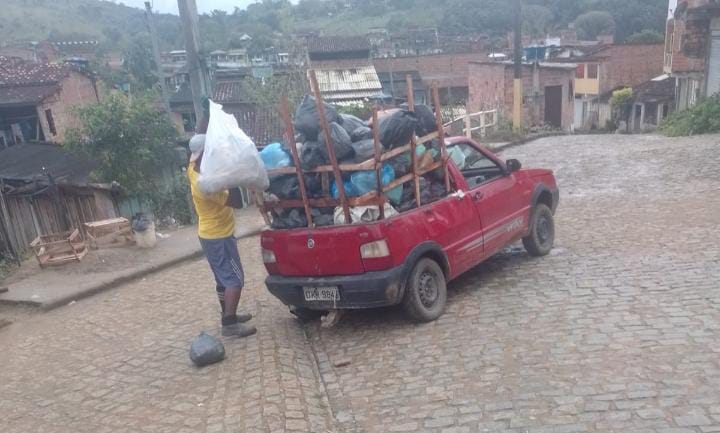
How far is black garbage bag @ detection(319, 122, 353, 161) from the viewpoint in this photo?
5172 millimetres

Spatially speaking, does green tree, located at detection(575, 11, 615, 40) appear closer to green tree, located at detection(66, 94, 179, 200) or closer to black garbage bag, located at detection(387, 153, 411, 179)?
green tree, located at detection(66, 94, 179, 200)

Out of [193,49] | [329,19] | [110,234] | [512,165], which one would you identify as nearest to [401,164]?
[512,165]

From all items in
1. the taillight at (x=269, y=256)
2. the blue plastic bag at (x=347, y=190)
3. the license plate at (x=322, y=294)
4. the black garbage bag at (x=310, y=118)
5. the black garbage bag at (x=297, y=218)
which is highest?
the black garbage bag at (x=310, y=118)

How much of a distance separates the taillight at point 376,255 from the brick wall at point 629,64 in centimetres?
4387

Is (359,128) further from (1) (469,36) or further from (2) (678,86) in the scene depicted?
(1) (469,36)

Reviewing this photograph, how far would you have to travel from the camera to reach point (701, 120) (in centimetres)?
1784

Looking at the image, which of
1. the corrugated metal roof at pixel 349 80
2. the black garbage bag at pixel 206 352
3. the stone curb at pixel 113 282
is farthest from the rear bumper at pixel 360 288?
the corrugated metal roof at pixel 349 80

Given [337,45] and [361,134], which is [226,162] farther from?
[337,45]

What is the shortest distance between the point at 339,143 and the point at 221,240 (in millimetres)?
1373

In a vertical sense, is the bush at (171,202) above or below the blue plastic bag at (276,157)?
below

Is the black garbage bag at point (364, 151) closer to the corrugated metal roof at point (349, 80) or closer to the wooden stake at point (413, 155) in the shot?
the wooden stake at point (413, 155)

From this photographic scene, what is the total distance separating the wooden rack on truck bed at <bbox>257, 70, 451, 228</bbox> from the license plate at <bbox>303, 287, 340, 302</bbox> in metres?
0.57

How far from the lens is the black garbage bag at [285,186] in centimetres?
541

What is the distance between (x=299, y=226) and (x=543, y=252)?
3333 millimetres
